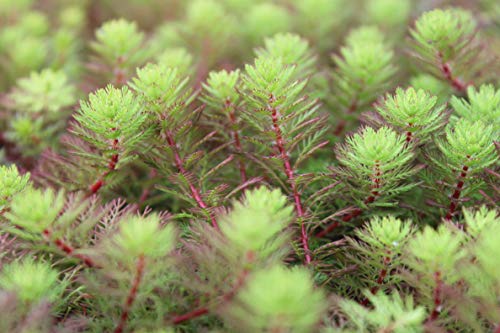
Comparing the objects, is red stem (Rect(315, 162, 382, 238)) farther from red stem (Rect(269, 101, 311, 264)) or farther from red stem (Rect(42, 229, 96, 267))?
red stem (Rect(42, 229, 96, 267))

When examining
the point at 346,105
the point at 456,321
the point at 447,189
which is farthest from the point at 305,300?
the point at 346,105

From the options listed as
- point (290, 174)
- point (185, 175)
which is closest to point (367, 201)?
point (290, 174)

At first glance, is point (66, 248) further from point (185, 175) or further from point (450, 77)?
point (450, 77)

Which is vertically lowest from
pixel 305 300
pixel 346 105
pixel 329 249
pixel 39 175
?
pixel 305 300

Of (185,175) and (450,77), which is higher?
(450,77)

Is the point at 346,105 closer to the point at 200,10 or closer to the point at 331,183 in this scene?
the point at 331,183

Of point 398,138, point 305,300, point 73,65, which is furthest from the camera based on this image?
point 73,65

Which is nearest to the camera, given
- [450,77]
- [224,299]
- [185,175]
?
[224,299]

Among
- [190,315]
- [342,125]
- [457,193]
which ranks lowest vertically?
[190,315]

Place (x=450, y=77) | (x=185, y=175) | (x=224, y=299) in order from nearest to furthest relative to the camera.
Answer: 1. (x=224, y=299)
2. (x=185, y=175)
3. (x=450, y=77)
